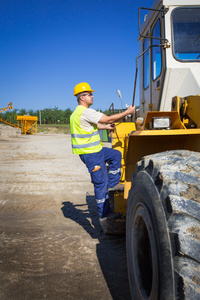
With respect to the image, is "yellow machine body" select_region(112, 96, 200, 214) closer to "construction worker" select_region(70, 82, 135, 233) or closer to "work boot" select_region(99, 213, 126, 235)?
"construction worker" select_region(70, 82, 135, 233)

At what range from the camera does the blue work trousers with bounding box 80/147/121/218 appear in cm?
356

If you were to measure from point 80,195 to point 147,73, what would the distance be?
3327mm

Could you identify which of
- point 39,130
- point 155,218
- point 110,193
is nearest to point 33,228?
point 110,193

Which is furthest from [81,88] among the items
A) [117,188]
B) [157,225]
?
[157,225]

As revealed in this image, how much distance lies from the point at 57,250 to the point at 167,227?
2266mm

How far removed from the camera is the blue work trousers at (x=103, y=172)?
3.56 metres

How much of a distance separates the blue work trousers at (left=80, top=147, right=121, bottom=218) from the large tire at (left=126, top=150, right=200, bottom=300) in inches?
61.8

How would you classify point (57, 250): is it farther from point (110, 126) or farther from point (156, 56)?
point (156, 56)

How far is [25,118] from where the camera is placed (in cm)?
3962

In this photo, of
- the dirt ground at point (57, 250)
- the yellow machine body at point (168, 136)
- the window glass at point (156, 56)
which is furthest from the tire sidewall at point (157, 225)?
the window glass at point (156, 56)

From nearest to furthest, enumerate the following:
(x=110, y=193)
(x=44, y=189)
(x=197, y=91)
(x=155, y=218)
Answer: (x=155, y=218), (x=197, y=91), (x=110, y=193), (x=44, y=189)

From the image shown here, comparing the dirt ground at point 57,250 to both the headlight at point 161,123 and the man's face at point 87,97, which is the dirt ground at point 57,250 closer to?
the headlight at point 161,123

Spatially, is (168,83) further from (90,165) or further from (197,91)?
(90,165)

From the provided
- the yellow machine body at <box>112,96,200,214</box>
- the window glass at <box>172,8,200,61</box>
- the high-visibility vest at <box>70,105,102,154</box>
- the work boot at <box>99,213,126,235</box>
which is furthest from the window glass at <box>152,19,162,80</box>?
the work boot at <box>99,213,126,235</box>
